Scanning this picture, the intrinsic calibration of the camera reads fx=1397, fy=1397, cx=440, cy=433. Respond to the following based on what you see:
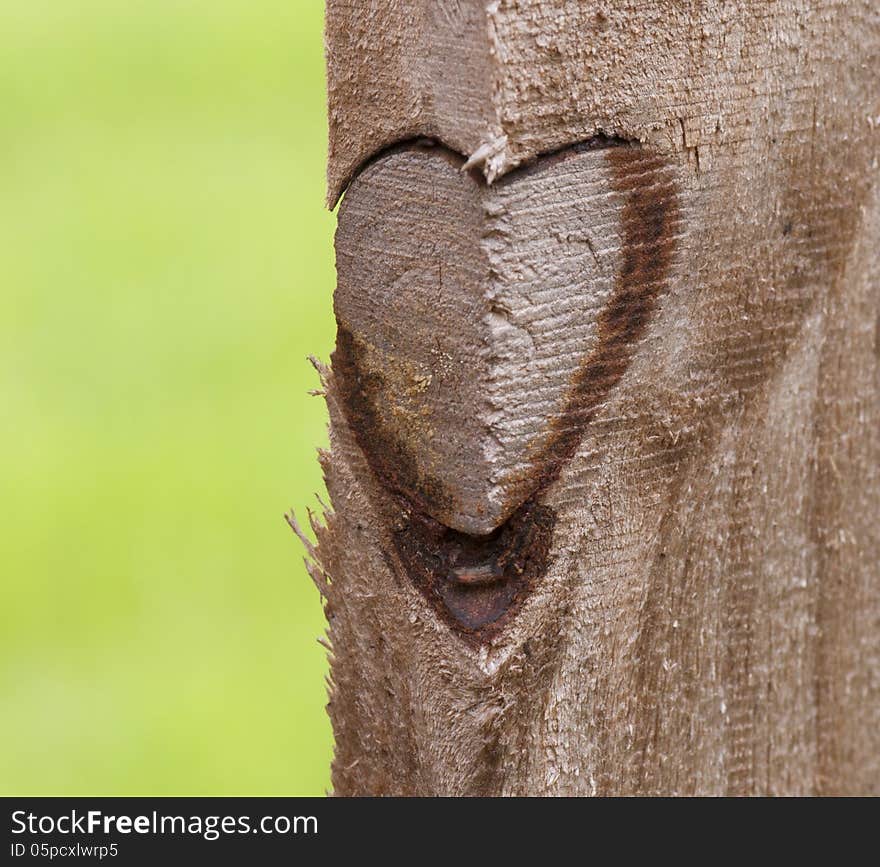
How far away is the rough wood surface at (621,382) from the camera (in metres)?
0.75

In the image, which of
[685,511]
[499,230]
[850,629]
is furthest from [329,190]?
[850,629]

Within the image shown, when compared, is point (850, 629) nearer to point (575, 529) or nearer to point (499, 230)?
point (575, 529)

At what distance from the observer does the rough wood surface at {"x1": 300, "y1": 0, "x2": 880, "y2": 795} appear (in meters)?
0.75

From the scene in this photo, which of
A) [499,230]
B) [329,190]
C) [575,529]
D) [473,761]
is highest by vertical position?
[329,190]

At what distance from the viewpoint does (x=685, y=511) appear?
0.80 metres

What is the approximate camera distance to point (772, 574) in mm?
817

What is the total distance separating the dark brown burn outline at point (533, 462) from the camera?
766 mm

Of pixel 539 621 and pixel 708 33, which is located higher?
pixel 708 33

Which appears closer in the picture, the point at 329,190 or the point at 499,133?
the point at 499,133

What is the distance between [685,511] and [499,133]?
24cm

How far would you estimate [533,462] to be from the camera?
775mm

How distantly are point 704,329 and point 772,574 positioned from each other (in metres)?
0.15

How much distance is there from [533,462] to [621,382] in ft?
0.22

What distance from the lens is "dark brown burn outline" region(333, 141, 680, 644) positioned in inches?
30.1
